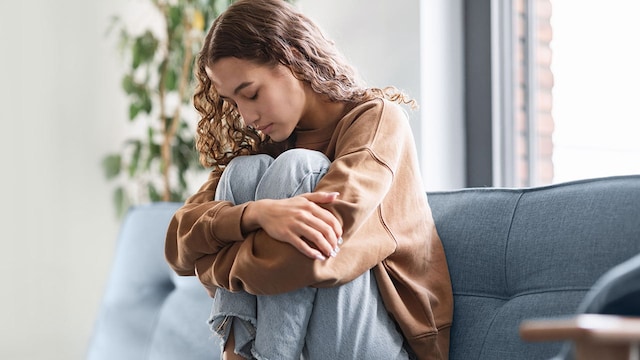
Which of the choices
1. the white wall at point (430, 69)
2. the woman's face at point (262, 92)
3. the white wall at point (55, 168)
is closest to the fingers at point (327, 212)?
the woman's face at point (262, 92)

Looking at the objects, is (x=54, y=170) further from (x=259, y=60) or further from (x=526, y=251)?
(x=526, y=251)

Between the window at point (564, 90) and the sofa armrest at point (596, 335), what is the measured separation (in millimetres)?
1255

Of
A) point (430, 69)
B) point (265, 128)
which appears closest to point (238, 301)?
point (265, 128)

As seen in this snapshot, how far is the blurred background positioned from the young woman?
24.0 inches

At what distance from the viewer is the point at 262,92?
130 centimetres

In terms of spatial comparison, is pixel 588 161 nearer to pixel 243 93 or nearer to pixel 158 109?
pixel 243 93

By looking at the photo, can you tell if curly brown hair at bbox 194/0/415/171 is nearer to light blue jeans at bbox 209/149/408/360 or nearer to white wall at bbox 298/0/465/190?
light blue jeans at bbox 209/149/408/360

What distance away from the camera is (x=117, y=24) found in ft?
8.84

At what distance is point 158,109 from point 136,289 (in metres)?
1.11

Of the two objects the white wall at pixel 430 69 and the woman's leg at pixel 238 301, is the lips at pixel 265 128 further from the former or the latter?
the white wall at pixel 430 69

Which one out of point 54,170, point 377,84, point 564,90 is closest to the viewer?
point 564,90

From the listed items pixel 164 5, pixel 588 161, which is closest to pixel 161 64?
pixel 164 5

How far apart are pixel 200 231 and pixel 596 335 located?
2.32 ft

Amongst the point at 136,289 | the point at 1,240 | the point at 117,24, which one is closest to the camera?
the point at 136,289
